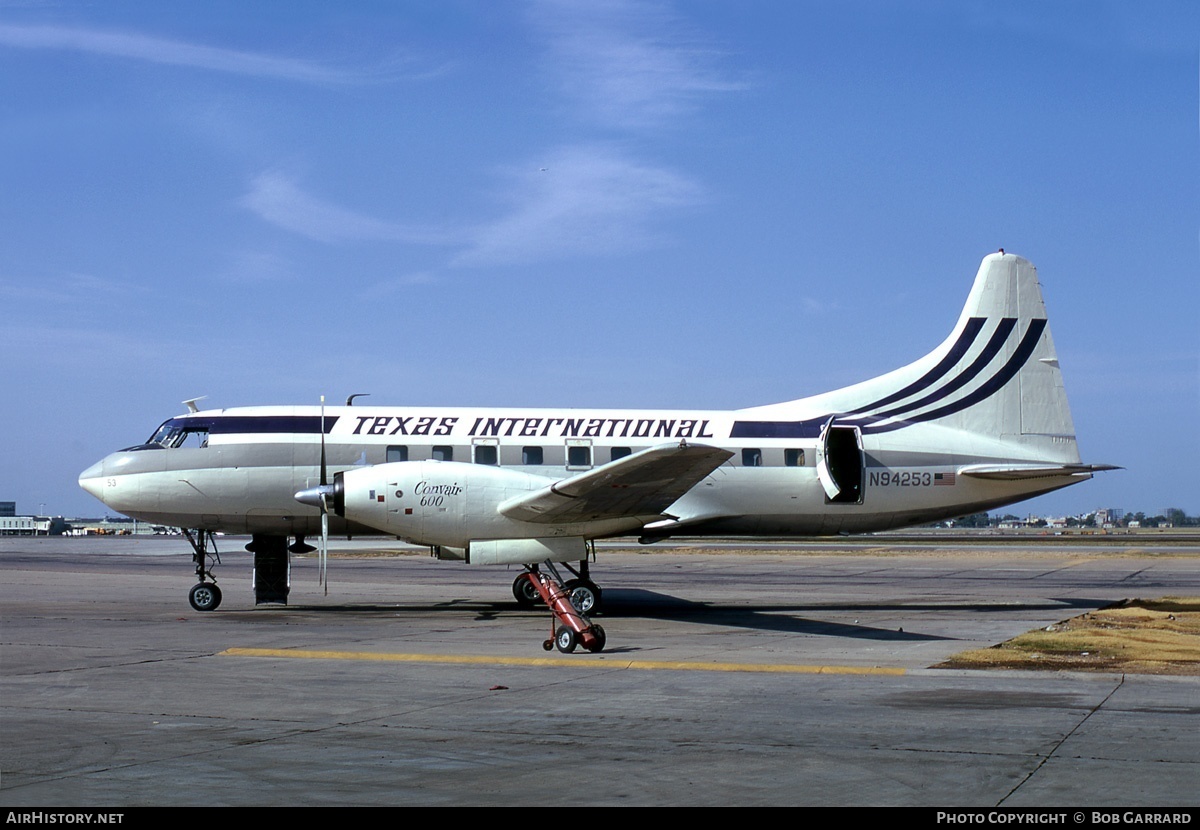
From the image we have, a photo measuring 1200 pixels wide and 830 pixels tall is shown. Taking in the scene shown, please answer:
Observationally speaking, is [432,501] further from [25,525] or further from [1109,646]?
[25,525]

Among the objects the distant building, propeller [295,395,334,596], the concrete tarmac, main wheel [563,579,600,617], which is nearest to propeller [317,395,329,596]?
propeller [295,395,334,596]

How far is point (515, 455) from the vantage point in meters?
23.8

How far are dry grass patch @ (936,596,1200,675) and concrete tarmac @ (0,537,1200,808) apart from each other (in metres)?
0.85

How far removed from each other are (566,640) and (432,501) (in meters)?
4.99

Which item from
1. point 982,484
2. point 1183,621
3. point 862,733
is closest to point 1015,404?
point 982,484

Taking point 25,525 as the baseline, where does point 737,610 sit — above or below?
below

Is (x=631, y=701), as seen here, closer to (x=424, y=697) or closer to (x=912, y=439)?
(x=424, y=697)

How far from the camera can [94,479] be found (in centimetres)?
2375

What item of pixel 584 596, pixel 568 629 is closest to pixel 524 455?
pixel 584 596

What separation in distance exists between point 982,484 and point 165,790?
21185 millimetres

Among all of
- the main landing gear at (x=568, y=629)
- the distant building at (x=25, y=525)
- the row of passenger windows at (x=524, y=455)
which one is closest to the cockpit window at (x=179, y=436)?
the row of passenger windows at (x=524, y=455)

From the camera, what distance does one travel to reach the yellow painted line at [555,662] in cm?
1506

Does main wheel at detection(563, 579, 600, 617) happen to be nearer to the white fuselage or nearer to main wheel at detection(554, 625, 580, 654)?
the white fuselage

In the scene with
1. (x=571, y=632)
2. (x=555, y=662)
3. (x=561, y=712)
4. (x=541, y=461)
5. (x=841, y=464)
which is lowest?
(x=555, y=662)
